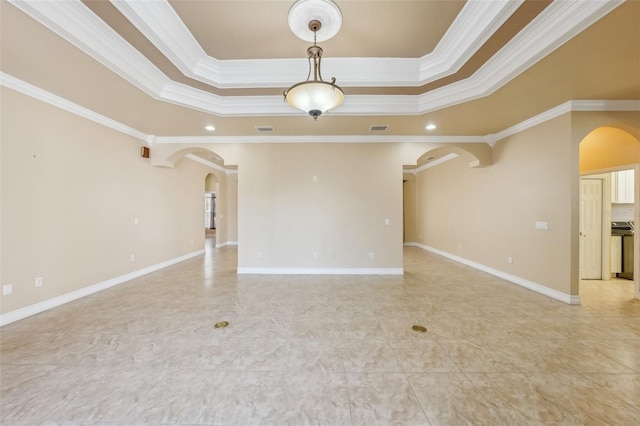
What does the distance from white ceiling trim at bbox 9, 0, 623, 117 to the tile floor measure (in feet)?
9.99

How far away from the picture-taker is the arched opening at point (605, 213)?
13.6 feet

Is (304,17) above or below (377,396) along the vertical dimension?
above

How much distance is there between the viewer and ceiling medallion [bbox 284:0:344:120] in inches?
91.2

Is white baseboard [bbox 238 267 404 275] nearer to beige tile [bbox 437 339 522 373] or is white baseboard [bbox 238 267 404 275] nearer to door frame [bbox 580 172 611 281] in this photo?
beige tile [bbox 437 339 522 373]

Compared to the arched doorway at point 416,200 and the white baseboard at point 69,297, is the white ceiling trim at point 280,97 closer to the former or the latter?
the white baseboard at point 69,297

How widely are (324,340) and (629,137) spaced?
585 cm

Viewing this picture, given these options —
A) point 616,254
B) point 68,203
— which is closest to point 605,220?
point 616,254

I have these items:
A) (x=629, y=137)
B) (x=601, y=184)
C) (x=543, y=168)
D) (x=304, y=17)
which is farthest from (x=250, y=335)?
(x=601, y=184)

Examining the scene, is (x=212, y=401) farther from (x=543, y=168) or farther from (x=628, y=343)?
(x=543, y=168)

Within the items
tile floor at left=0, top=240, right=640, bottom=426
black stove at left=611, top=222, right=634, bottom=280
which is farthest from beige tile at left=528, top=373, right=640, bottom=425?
black stove at left=611, top=222, right=634, bottom=280

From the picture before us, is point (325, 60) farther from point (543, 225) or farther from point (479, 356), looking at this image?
point (543, 225)

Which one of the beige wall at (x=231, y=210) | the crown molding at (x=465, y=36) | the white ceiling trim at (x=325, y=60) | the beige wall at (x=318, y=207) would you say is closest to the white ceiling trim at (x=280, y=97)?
the white ceiling trim at (x=325, y=60)

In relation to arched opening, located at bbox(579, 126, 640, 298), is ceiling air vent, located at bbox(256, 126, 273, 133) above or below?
above

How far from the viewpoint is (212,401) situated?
5.93 feet
